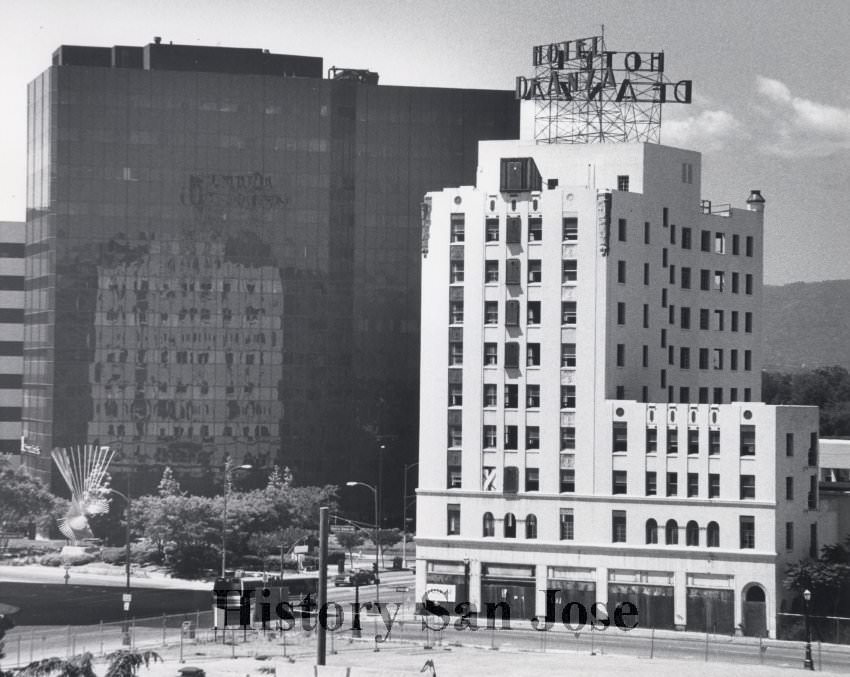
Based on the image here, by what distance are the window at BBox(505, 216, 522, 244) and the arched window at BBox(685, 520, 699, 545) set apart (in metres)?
29.2

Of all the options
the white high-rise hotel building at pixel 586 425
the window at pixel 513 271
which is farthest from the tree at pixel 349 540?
the window at pixel 513 271

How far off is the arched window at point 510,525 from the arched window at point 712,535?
56.3 ft

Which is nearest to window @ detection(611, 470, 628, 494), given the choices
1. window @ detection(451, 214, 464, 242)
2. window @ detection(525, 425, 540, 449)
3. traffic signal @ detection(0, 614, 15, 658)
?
window @ detection(525, 425, 540, 449)

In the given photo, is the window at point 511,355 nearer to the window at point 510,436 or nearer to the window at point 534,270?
the window at point 510,436

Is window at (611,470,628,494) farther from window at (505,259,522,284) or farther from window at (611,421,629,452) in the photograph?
window at (505,259,522,284)

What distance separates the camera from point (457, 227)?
468 ft

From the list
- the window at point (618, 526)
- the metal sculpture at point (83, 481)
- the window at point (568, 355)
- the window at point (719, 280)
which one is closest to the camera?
the window at point (618, 526)

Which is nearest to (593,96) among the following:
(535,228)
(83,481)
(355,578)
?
(535,228)

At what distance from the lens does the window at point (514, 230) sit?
140 meters

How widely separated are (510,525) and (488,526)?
7.04 feet

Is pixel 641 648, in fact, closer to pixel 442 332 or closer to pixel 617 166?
pixel 442 332

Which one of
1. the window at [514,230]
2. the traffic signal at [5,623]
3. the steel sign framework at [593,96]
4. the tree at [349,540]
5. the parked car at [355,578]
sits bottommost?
the traffic signal at [5,623]

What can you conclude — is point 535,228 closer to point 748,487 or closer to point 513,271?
point 513,271

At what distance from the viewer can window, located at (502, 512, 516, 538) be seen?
138 m
